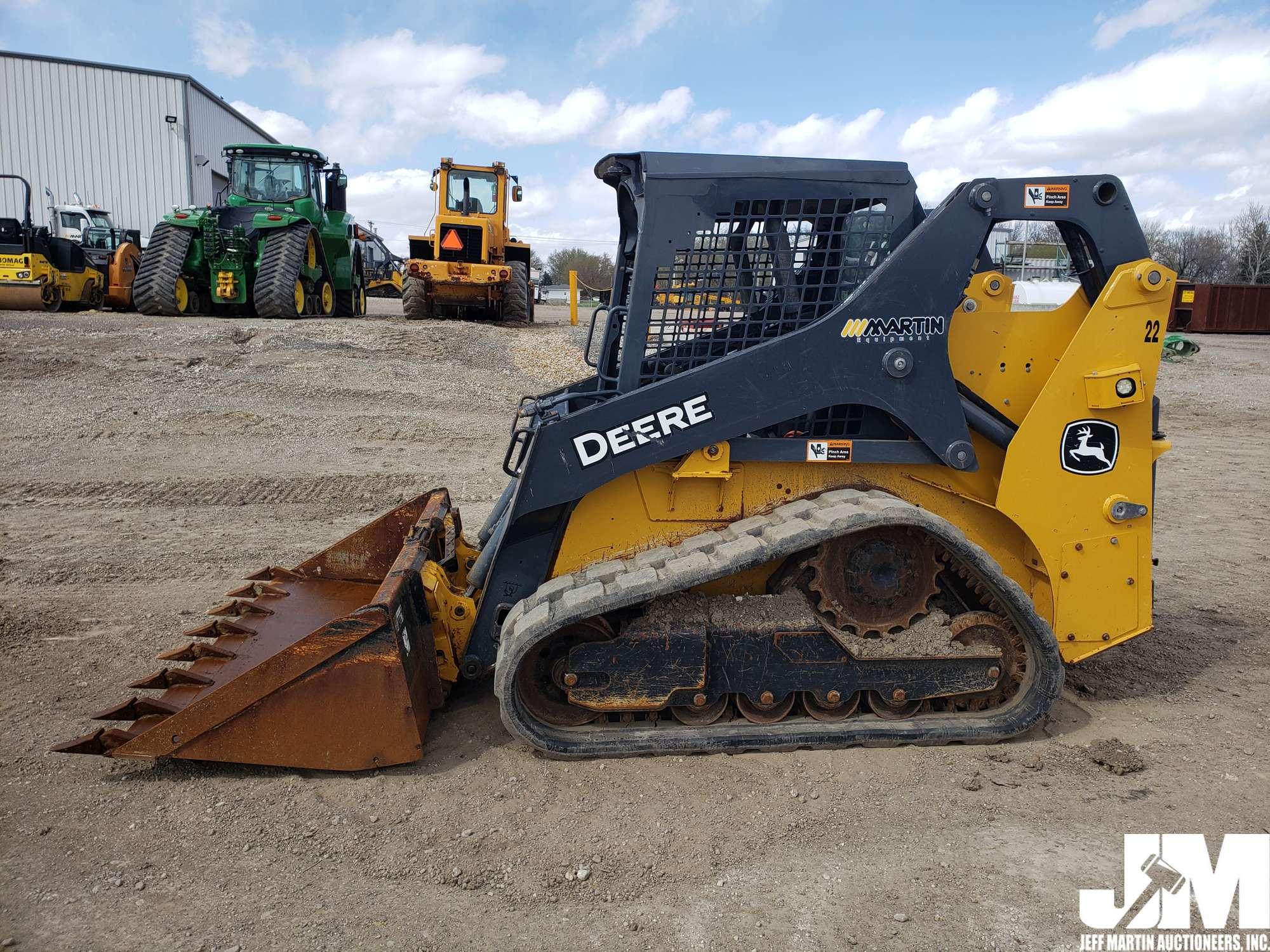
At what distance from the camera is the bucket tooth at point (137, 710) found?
3.51 metres

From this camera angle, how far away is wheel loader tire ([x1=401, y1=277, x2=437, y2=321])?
1769 centimetres

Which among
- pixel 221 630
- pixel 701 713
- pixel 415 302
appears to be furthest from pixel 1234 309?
pixel 221 630

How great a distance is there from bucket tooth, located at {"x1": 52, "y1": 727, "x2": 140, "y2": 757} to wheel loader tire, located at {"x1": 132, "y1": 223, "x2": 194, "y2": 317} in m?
14.4

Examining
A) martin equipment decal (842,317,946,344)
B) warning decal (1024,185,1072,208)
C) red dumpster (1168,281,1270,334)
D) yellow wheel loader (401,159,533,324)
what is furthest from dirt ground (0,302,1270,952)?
red dumpster (1168,281,1270,334)

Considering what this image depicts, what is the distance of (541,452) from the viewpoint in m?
3.64

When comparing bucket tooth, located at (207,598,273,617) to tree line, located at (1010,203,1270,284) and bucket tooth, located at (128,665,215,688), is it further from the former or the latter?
tree line, located at (1010,203,1270,284)

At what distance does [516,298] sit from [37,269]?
880cm

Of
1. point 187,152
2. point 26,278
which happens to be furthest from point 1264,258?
point 26,278

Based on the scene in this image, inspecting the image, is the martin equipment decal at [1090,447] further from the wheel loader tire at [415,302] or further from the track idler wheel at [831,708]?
the wheel loader tire at [415,302]

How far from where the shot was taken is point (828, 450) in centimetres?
381

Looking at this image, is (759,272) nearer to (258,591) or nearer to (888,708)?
(888,708)

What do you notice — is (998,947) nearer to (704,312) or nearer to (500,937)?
(500,937)

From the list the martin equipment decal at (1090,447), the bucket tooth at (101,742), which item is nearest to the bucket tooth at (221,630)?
the bucket tooth at (101,742)

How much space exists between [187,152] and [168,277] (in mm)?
21572
